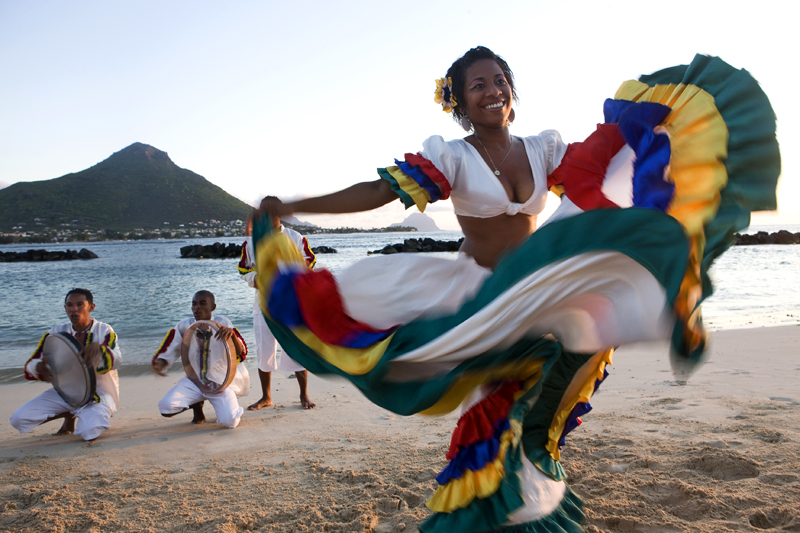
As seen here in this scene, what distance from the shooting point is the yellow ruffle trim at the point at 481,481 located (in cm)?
193

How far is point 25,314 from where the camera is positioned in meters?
12.9

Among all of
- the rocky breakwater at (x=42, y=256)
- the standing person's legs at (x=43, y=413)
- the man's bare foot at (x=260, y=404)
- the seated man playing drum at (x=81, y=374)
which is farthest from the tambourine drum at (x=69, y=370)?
the rocky breakwater at (x=42, y=256)

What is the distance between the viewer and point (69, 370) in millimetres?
4246

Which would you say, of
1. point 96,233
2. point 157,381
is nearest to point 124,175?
point 96,233

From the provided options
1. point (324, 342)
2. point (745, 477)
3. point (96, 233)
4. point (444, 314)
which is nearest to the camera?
point (444, 314)

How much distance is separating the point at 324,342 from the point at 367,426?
238cm

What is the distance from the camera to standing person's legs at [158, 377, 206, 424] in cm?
443

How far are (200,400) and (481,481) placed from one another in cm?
338

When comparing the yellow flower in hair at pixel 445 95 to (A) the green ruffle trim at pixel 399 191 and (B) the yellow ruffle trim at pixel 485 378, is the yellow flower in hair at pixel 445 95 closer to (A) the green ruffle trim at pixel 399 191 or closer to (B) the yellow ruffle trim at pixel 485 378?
(A) the green ruffle trim at pixel 399 191

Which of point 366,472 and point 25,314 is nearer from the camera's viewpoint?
point 366,472

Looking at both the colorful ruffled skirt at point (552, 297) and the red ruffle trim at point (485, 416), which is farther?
the red ruffle trim at point (485, 416)

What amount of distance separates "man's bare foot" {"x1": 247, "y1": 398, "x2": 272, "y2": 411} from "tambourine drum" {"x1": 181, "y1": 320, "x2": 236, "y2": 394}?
0.50 meters

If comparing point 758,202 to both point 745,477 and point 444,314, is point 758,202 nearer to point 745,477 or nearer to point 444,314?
point 444,314

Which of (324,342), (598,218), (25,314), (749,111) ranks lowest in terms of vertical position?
(25,314)
